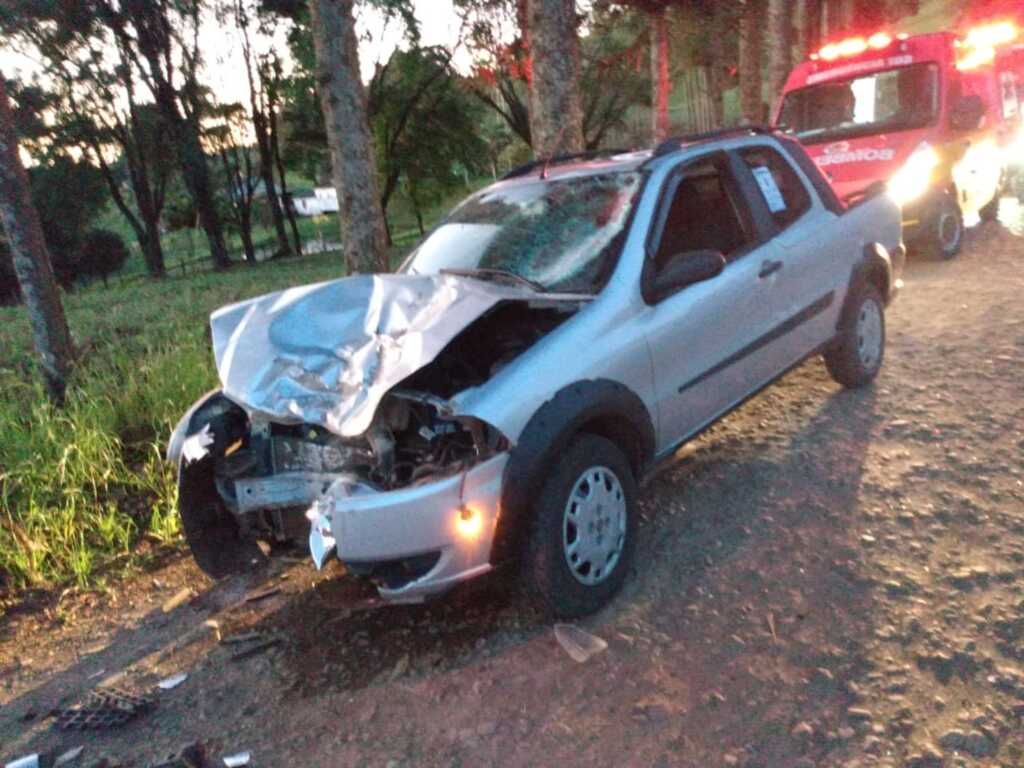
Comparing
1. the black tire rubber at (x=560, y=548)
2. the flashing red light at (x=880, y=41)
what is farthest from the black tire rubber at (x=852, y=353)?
the flashing red light at (x=880, y=41)

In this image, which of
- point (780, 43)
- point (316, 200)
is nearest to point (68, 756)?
point (780, 43)

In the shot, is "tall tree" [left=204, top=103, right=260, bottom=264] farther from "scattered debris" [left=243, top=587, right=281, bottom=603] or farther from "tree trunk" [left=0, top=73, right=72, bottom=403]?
"scattered debris" [left=243, top=587, right=281, bottom=603]

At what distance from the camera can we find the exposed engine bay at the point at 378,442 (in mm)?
3252

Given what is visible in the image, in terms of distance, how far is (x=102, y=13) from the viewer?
22031 millimetres

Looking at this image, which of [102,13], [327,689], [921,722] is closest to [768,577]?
[921,722]

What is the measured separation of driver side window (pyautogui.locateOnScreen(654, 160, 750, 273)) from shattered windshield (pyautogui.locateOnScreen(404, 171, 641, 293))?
0.93 ft

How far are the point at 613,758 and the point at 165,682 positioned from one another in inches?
74.5

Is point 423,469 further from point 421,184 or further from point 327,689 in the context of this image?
point 421,184

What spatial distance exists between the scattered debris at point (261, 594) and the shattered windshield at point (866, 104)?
775 centimetres

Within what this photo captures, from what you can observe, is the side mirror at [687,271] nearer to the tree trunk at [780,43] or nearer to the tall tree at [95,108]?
the tree trunk at [780,43]

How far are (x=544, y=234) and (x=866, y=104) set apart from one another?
701cm

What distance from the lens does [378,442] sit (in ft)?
10.7

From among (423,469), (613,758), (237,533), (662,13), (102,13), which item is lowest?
(613,758)

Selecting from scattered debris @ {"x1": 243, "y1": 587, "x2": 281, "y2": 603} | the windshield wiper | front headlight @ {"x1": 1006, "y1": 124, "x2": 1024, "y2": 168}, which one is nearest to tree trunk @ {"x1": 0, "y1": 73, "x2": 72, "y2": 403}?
scattered debris @ {"x1": 243, "y1": 587, "x2": 281, "y2": 603}
